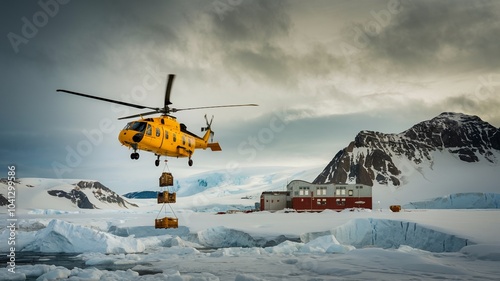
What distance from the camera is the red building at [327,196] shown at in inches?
3048

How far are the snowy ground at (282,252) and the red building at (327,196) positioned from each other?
32.9 m

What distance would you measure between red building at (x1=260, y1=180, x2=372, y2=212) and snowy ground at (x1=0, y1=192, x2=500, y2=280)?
108 feet

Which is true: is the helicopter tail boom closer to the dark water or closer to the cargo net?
the cargo net

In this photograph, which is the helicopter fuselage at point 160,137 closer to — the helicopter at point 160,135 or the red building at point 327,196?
the helicopter at point 160,135

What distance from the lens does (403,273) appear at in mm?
20156

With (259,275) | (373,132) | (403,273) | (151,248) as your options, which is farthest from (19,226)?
(373,132)

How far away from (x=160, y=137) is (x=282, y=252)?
16.7 m

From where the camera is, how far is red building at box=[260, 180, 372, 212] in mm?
77431

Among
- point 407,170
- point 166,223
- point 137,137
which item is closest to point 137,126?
point 137,137

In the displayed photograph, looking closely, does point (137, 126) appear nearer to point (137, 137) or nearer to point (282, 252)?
point (137, 137)

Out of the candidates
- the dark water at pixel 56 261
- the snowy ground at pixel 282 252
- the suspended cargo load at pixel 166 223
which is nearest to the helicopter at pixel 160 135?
the suspended cargo load at pixel 166 223

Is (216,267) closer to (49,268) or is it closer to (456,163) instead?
(49,268)

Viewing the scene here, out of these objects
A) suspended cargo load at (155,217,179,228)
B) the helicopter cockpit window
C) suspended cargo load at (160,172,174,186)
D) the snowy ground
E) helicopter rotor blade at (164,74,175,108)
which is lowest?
the snowy ground

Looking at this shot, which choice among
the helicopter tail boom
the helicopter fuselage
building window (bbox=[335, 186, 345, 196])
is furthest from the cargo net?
building window (bbox=[335, 186, 345, 196])
